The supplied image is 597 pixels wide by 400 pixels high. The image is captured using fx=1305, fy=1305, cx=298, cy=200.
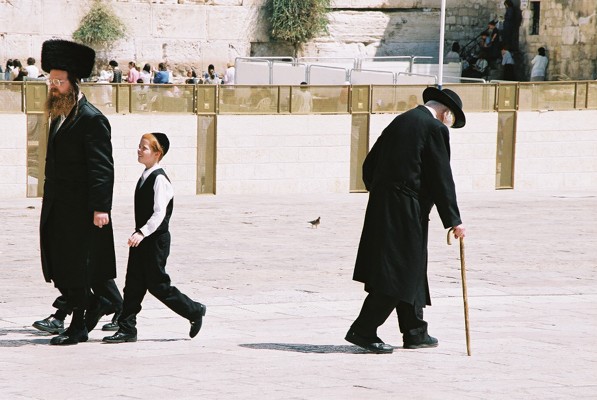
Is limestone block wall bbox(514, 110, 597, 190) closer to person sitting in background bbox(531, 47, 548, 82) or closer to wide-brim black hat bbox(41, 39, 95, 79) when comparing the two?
person sitting in background bbox(531, 47, 548, 82)

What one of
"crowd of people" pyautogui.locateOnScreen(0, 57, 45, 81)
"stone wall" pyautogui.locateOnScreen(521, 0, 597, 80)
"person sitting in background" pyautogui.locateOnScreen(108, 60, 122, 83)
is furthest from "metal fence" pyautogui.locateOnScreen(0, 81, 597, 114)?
"person sitting in background" pyautogui.locateOnScreen(108, 60, 122, 83)

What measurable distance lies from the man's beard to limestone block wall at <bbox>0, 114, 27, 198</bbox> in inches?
408

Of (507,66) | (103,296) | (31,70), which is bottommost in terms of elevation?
(103,296)

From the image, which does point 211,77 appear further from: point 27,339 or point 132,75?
point 27,339

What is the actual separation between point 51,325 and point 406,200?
101 inches

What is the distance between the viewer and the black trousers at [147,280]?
8.51m

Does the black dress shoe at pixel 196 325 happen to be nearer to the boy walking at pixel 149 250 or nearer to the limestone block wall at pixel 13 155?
→ the boy walking at pixel 149 250

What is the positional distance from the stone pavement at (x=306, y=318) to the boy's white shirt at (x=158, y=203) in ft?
2.54

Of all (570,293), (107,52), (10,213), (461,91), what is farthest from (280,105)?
(107,52)

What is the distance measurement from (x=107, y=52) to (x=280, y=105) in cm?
1401

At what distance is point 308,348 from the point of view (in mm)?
8453

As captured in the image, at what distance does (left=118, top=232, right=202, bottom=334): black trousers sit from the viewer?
8508mm

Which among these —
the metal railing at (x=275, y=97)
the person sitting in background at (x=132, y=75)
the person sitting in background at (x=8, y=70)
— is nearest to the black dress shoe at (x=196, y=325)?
the metal railing at (x=275, y=97)

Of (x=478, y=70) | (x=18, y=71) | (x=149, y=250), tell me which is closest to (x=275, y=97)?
(x=18, y=71)
